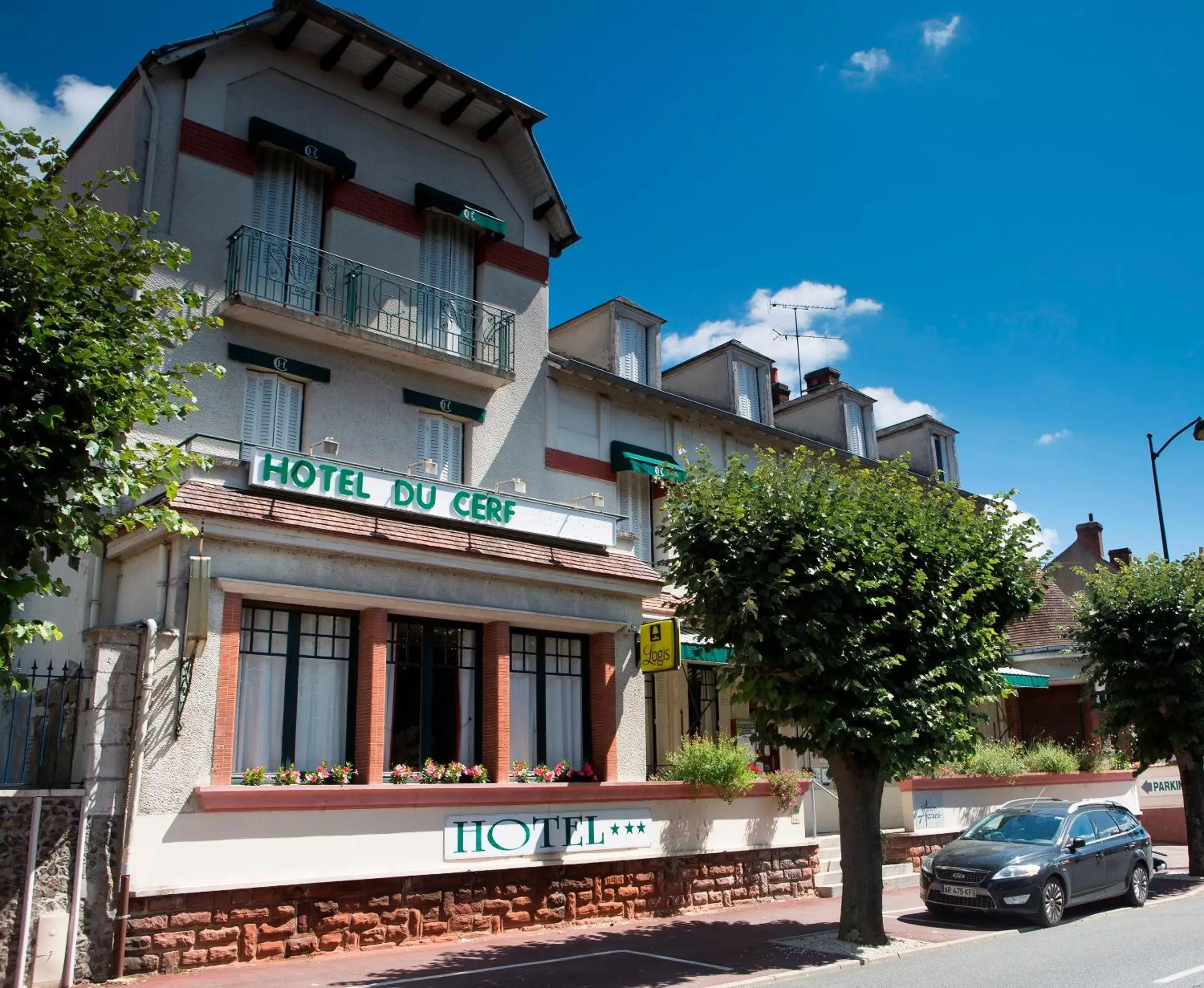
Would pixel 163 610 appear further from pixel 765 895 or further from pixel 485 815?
pixel 765 895

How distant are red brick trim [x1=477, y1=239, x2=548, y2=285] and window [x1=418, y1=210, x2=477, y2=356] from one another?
17 cm

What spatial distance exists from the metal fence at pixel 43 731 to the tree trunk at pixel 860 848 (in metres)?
8.62

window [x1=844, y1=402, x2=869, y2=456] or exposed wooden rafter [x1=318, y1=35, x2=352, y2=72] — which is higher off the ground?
exposed wooden rafter [x1=318, y1=35, x2=352, y2=72]

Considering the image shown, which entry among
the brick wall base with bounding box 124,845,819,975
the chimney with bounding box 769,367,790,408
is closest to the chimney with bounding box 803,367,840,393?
the chimney with bounding box 769,367,790,408

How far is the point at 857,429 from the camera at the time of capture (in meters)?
24.8

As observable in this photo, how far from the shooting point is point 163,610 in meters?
11.0

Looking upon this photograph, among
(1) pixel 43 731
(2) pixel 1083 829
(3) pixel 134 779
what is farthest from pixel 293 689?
(2) pixel 1083 829

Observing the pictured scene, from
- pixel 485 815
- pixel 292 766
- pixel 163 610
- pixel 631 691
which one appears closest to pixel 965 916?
pixel 631 691

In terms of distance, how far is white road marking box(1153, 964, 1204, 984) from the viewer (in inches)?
391

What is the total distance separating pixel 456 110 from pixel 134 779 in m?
11.9

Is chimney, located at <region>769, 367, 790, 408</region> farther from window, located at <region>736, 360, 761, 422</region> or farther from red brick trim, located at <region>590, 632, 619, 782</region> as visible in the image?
red brick trim, located at <region>590, 632, 619, 782</region>

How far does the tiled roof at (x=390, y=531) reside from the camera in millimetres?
11344

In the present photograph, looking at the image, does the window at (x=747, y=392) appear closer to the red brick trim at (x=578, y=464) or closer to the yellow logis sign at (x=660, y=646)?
the red brick trim at (x=578, y=464)

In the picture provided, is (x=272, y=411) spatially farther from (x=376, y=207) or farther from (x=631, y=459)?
(x=631, y=459)
